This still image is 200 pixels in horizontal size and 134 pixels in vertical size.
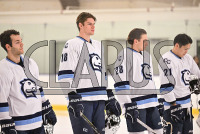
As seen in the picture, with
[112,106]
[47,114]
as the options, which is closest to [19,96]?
[47,114]

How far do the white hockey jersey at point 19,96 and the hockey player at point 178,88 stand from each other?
139 cm

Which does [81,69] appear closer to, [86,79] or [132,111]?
[86,79]

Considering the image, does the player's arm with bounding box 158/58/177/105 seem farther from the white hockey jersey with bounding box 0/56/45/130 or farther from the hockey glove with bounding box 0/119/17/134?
the hockey glove with bounding box 0/119/17/134

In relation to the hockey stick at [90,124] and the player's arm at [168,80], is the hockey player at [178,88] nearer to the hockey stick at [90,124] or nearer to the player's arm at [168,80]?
the player's arm at [168,80]

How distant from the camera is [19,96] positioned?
253 centimetres

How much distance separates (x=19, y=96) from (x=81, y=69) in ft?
1.75

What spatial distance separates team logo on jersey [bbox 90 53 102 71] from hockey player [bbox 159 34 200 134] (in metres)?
0.88

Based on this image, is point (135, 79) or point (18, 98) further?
point (135, 79)

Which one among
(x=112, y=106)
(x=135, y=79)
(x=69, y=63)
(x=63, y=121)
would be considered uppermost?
(x=69, y=63)

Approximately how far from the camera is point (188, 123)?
11.8ft

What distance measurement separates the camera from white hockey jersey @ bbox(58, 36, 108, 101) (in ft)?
9.20

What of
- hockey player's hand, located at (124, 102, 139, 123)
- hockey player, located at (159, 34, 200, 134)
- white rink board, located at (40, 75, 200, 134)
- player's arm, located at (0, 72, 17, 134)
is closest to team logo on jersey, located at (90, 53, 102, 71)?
hockey player's hand, located at (124, 102, 139, 123)

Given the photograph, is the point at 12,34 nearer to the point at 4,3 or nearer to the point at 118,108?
the point at 118,108

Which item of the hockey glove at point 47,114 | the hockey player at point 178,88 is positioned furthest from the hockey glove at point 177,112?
the hockey glove at point 47,114
